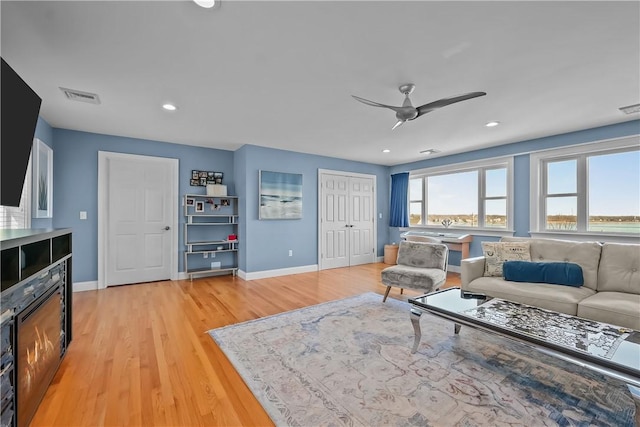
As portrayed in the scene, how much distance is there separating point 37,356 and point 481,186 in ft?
20.3

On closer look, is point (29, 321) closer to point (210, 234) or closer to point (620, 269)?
point (210, 234)

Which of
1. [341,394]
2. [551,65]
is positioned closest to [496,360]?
[341,394]

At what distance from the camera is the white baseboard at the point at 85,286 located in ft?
A: 13.5

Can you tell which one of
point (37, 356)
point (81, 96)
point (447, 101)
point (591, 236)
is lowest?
point (37, 356)

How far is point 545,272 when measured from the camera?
2.80m

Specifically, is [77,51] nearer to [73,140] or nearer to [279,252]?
[73,140]

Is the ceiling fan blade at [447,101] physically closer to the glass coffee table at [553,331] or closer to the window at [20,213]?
the glass coffee table at [553,331]

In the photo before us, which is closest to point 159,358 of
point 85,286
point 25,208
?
point 25,208

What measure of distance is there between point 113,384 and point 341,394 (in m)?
1.51

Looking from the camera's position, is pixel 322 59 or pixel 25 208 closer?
pixel 322 59

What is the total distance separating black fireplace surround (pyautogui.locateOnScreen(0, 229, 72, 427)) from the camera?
1.32m

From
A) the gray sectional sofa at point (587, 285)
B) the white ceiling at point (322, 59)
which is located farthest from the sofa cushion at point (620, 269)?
the white ceiling at point (322, 59)

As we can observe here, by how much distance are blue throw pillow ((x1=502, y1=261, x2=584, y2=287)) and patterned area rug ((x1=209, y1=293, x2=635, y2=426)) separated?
77cm

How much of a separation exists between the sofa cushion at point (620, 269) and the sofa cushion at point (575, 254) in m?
0.05
